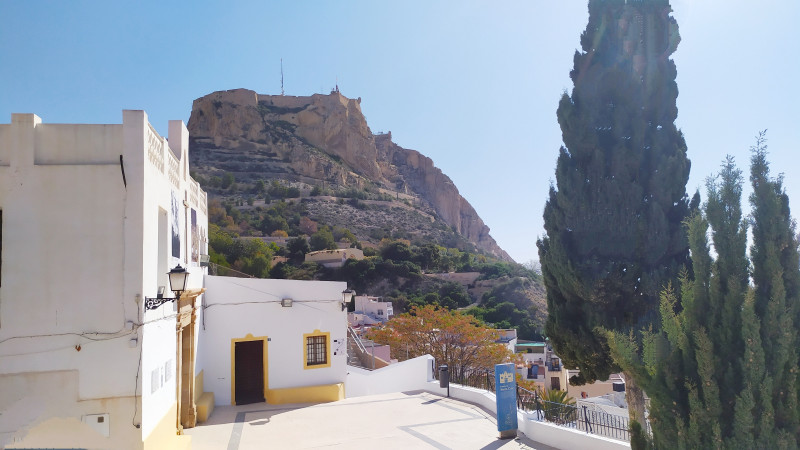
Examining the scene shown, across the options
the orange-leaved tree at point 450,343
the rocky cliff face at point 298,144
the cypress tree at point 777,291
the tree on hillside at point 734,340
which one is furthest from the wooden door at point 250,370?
the rocky cliff face at point 298,144

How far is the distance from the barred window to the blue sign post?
5.72 metres

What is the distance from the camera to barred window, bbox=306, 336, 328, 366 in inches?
520

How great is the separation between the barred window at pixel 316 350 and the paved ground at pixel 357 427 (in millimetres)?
1118

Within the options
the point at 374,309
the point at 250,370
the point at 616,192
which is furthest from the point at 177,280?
the point at 374,309

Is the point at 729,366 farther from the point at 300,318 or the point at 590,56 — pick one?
the point at 300,318

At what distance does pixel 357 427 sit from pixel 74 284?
6216 millimetres

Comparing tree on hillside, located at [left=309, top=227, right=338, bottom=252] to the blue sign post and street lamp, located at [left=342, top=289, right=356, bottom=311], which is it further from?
the blue sign post

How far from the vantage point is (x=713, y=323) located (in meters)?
4.22

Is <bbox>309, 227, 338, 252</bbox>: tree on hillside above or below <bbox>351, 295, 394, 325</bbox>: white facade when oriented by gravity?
above

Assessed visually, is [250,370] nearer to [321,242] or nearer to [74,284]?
[74,284]

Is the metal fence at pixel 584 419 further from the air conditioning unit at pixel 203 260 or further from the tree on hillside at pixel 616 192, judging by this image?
the air conditioning unit at pixel 203 260

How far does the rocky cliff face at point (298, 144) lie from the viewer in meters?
81.4

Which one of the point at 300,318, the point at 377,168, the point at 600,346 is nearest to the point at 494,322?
the point at 300,318

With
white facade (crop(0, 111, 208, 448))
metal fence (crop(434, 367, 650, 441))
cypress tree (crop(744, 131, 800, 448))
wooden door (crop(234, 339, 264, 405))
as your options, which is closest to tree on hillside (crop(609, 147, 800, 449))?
cypress tree (crop(744, 131, 800, 448))
